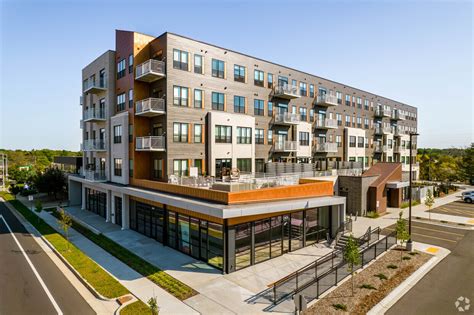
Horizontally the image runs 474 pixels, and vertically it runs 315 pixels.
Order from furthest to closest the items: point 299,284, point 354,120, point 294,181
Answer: point 354,120 → point 294,181 → point 299,284

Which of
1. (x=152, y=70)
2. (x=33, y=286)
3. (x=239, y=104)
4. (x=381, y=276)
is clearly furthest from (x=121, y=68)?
(x=381, y=276)

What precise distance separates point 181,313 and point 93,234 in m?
15.8

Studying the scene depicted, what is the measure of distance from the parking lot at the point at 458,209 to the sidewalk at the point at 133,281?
3283 cm

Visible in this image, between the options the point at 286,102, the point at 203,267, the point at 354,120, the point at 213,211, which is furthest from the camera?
the point at 354,120

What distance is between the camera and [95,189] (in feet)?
106

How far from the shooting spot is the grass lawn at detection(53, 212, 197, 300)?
14008 mm

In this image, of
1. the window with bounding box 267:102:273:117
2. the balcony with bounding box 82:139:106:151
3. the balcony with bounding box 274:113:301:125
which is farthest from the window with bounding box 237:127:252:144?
the balcony with bounding box 82:139:106:151

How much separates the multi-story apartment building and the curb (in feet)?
21.9

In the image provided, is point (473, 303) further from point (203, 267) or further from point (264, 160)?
point (264, 160)

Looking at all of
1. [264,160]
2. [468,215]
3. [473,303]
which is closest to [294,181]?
[264,160]

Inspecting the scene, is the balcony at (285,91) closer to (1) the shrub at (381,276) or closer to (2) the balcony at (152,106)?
(2) the balcony at (152,106)

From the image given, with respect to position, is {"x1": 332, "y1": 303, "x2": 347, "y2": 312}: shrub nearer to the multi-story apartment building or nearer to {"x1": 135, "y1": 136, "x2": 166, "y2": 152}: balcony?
the multi-story apartment building

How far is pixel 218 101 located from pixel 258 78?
21.2 ft

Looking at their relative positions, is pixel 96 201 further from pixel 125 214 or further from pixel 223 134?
pixel 223 134
